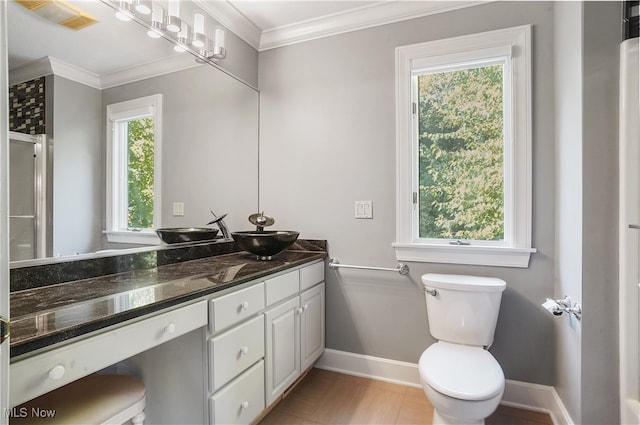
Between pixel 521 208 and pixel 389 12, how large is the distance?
4.77ft

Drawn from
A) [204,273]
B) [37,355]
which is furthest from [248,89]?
[37,355]

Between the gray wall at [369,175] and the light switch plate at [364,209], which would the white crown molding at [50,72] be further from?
the light switch plate at [364,209]

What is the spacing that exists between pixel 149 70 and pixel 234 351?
57.8 inches

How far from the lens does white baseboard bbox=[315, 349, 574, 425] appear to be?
1.75 metres

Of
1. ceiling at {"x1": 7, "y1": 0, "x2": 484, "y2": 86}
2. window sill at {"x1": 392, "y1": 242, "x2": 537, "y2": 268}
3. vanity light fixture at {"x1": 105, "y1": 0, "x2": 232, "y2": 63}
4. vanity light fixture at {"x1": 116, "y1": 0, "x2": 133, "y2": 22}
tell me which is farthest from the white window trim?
vanity light fixture at {"x1": 116, "y1": 0, "x2": 133, "y2": 22}

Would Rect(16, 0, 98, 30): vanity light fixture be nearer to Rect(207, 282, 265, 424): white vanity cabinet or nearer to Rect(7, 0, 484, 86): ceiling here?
Rect(7, 0, 484, 86): ceiling

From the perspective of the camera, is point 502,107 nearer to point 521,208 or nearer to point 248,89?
point 521,208

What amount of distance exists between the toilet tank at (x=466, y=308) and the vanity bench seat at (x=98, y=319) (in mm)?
1020

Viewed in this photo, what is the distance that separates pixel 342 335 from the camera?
2242mm

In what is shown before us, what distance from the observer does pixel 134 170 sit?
164cm

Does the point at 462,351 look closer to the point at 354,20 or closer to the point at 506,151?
the point at 506,151

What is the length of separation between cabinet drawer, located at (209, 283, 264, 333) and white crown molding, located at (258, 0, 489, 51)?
179cm

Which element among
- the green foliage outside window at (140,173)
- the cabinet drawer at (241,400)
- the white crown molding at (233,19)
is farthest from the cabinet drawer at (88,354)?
the white crown molding at (233,19)

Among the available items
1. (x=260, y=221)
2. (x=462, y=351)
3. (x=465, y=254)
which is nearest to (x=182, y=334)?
(x=260, y=221)
